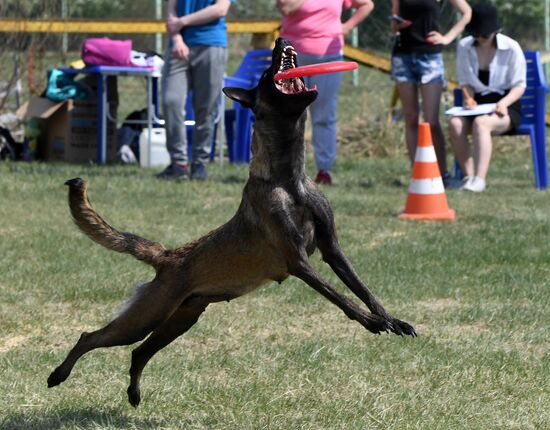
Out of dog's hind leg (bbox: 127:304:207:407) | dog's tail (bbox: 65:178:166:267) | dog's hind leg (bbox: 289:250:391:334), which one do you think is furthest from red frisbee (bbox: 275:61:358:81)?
dog's hind leg (bbox: 127:304:207:407)

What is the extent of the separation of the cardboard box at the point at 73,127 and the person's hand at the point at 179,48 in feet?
10.3

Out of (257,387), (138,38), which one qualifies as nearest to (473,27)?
(257,387)

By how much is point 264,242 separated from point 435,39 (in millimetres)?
7068

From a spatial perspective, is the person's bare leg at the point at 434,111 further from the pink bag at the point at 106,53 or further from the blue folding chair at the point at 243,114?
the pink bag at the point at 106,53

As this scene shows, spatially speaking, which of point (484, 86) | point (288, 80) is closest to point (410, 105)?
point (484, 86)

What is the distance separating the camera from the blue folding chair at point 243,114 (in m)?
13.8

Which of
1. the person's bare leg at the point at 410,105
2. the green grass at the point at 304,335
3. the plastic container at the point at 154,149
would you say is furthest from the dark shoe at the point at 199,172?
the person's bare leg at the point at 410,105

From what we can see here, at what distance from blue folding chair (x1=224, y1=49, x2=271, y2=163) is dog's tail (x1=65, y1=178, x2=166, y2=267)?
29.3 feet

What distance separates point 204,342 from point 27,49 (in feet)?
32.3

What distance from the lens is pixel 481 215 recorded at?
9.68 metres

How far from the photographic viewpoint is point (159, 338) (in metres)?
4.73

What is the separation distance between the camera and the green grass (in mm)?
4797

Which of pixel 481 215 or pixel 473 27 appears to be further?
pixel 473 27

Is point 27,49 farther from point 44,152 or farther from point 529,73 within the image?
point 529,73
